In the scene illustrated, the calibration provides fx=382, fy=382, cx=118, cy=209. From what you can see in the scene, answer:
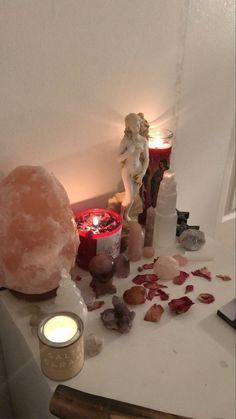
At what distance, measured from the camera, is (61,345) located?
0.50 metres

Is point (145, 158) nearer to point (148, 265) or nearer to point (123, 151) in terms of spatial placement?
point (123, 151)

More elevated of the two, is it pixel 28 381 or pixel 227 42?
pixel 227 42

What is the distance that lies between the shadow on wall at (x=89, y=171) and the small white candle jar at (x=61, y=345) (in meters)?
0.31

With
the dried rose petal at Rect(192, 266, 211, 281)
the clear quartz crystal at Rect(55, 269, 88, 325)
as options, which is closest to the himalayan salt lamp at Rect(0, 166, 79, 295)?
the clear quartz crystal at Rect(55, 269, 88, 325)

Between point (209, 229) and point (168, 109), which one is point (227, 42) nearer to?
point (168, 109)

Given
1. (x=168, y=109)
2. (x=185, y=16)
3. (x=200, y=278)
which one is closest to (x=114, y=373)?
(x=200, y=278)

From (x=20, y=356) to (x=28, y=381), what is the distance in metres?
0.04

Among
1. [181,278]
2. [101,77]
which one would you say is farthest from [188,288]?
[101,77]

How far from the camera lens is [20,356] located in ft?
2.09

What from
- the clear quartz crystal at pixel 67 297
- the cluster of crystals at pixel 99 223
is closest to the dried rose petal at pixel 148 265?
the cluster of crystals at pixel 99 223

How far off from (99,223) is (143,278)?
135mm

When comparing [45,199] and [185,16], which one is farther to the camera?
[185,16]

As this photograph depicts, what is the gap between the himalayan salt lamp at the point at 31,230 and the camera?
0.60m

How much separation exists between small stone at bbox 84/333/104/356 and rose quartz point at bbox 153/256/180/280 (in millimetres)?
192
